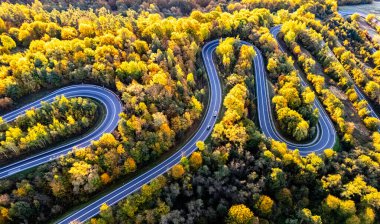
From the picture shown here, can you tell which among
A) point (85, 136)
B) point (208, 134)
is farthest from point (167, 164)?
point (85, 136)

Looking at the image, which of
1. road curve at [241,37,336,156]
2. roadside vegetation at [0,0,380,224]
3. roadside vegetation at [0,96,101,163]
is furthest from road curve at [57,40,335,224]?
roadside vegetation at [0,96,101,163]

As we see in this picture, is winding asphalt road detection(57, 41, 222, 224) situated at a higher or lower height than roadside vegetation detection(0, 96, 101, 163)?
lower

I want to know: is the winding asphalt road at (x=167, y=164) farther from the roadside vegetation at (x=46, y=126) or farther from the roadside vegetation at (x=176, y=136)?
the roadside vegetation at (x=46, y=126)

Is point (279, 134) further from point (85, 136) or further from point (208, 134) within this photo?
point (85, 136)

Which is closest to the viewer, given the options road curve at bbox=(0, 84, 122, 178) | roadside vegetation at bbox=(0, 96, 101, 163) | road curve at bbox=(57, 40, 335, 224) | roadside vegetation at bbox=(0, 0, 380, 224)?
roadside vegetation at bbox=(0, 0, 380, 224)

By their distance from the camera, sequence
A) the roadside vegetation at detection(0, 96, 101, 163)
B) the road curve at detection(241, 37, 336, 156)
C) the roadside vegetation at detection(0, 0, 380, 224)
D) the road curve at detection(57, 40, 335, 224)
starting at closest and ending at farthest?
the roadside vegetation at detection(0, 0, 380, 224), the road curve at detection(57, 40, 335, 224), the roadside vegetation at detection(0, 96, 101, 163), the road curve at detection(241, 37, 336, 156)

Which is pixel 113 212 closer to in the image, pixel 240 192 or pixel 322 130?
pixel 240 192

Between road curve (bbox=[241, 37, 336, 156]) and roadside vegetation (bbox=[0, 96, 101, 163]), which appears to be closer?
roadside vegetation (bbox=[0, 96, 101, 163])

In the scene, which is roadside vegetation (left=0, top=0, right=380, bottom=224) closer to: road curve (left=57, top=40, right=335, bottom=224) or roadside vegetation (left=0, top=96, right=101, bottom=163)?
roadside vegetation (left=0, top=96, right=101, bottom=163)
